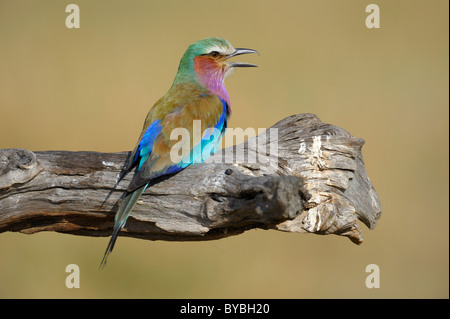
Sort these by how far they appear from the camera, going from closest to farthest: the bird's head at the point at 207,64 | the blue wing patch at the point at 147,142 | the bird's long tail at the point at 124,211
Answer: the bird's long tail at the point at 124,211, the blue wing patch at the point at 147,142, the bird's head at the point at 207,64

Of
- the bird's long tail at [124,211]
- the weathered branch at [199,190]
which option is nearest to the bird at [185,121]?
the bird's long tail at [124,211]

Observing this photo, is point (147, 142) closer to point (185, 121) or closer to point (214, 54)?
point (185, 121)

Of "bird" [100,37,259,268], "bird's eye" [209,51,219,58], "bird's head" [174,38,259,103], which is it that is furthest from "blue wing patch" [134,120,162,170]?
"bird's eye" [209,51,219,58]

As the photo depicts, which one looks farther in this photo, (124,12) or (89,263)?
(124,12)

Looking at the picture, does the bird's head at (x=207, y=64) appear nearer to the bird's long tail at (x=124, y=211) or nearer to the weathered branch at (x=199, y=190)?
the weathered branch at (x=199, y=190)

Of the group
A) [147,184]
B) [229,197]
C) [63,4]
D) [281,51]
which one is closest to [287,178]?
[229,197]

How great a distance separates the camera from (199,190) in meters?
3.20

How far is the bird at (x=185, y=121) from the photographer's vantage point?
320 cm

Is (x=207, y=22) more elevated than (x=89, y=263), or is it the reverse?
(x=207, y=22)

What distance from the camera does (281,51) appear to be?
729 cm

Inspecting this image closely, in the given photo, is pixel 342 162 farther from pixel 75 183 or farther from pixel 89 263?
pixel 89 263

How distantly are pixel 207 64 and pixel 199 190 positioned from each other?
120cm

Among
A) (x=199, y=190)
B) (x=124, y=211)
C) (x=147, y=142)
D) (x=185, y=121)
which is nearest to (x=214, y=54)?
(x=185, y=121)

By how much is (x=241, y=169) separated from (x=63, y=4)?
4.77 m
